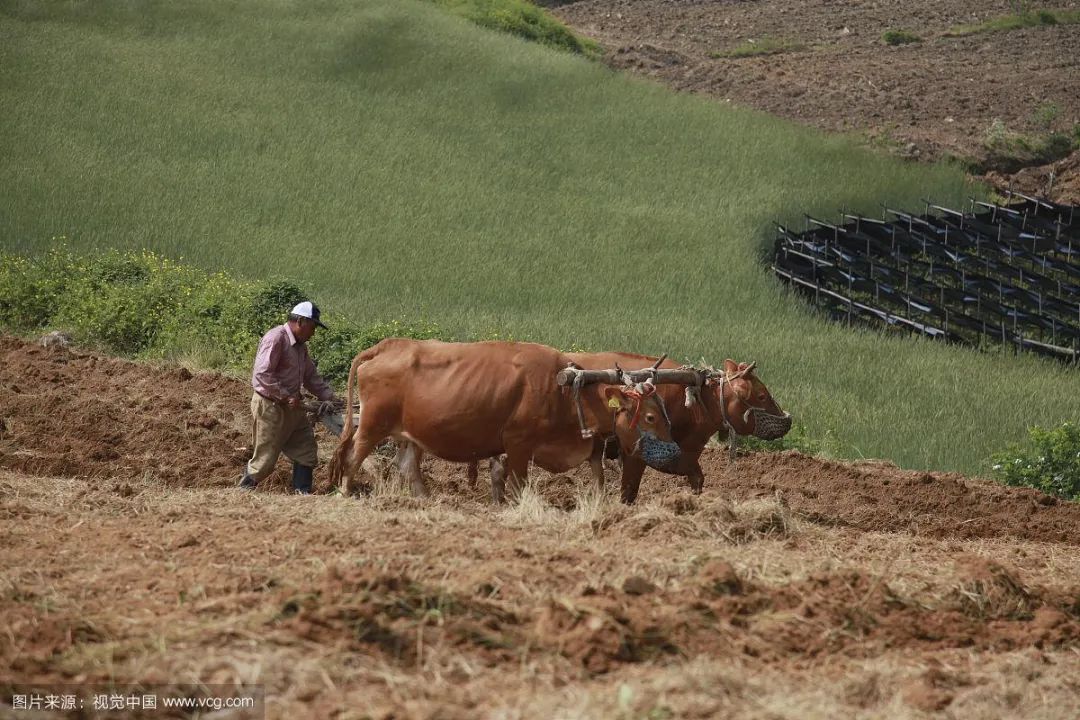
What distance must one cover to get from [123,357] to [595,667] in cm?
1157

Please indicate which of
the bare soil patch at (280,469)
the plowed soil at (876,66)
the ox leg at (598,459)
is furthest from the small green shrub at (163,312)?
the plowed soil at (876,66)

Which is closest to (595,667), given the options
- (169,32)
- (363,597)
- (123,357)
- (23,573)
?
(363,597)

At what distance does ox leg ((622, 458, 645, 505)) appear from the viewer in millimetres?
10898

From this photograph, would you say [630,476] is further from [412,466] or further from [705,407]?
[412,466]

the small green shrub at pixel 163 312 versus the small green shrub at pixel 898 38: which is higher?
the small green shrub at pixel 898 38

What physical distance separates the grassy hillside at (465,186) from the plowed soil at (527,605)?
20.3ft

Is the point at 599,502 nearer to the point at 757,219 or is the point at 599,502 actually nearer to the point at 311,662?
the point at 311,662

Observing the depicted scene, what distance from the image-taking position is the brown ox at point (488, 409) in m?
10.6

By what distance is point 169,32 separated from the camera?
33.1 meters

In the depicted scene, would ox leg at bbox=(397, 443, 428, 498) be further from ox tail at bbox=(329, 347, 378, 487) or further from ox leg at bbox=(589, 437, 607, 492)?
ox leg at bbox=(589, 437, 607, 492)

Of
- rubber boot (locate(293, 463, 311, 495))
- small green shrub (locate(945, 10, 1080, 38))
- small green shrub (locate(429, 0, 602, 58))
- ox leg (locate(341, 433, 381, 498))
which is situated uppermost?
small green shrub (locate(945, 10, 1080, 38))

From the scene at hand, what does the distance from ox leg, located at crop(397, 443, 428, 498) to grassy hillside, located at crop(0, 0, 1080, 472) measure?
508 cm

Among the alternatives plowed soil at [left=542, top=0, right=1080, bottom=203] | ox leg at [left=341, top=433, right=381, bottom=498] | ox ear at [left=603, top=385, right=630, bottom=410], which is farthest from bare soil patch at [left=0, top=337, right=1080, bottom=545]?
plowed soil at [left=542, top=0, right=1080, bottom=203]

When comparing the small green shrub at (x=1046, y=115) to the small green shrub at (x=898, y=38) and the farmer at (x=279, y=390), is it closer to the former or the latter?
the small green shrub at (x=898, y=38)
